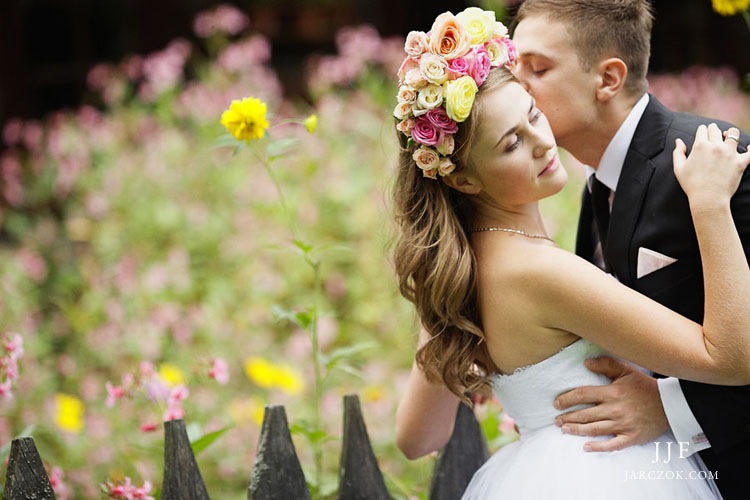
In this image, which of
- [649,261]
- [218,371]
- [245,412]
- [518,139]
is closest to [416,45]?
[518,139]

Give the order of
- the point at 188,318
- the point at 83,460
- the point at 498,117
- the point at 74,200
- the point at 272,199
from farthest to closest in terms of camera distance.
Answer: the point at 74,200
the point at 272,199
the point at 188,318
the point at 83,460
the point at 498,117

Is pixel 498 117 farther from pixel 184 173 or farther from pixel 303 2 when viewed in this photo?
pixel 303 2

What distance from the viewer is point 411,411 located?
223 cm

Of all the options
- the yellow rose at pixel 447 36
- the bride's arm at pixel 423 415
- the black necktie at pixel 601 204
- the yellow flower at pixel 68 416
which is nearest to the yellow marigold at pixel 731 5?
the black necktie at pixel 601 204

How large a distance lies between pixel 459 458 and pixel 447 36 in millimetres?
1103

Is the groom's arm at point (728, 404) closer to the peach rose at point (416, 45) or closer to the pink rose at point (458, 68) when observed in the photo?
the pink rose at point (458, 68)

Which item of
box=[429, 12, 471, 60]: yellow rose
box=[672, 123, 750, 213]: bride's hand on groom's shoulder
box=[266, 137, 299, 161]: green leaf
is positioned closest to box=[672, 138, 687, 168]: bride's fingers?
box=[672, 123, 750, 213]: bride's hand on groom's shoulder

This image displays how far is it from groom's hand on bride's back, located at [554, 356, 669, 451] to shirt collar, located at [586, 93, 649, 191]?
0.46 m

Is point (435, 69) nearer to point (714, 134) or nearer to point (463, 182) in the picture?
point (463, 182)

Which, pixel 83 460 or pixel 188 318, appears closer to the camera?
pixel 83 460

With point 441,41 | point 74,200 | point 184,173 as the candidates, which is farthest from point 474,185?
point 74,200

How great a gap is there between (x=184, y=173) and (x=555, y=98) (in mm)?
3544

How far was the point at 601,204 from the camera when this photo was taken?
7.41 feet

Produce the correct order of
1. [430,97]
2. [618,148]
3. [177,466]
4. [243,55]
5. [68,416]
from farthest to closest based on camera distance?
1. [243,55]
2. [68,416]
3. [618,148]
4. [177,466]
5. [430,97]
